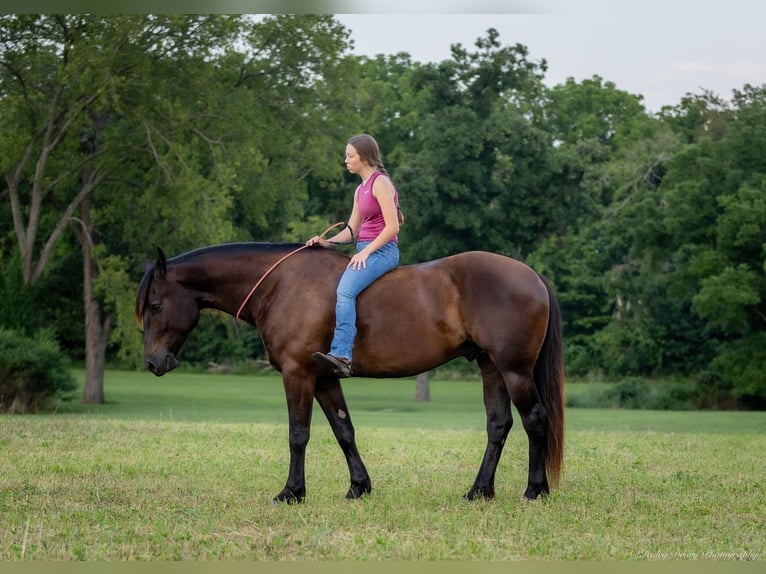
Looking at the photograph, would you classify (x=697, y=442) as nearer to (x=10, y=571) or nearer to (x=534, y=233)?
(x=10, y=571)

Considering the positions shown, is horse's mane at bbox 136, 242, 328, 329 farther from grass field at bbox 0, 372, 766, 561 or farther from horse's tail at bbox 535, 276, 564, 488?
horse's tail at bbox 535, 276, 564, 488

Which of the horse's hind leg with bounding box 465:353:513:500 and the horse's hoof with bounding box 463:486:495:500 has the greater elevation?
the horse's hind leg with bounding box 465:353:513:500

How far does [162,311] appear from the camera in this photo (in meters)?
8.88

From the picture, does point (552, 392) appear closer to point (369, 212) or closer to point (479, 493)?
point (479, 493)

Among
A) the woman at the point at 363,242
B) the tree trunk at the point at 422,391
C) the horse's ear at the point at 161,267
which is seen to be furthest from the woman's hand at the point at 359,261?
the tree trunk at the point at 422,391

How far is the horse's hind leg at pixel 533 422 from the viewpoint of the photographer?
852 centimetres

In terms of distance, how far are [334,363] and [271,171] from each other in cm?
2733

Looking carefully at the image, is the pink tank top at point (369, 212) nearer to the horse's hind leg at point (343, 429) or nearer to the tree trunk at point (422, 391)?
the horse's hind leg at point (343, 429)

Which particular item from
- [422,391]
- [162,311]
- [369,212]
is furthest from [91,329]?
[369,212]

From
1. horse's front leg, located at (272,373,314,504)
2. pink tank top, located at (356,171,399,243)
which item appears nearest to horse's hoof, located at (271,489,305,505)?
horse's front leg, located at (272,373,314,504)

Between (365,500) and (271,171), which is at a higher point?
(271,171)

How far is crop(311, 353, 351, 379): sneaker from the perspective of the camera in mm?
8320

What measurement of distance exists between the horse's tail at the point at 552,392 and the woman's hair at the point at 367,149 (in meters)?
1.68

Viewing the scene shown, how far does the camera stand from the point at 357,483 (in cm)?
881
